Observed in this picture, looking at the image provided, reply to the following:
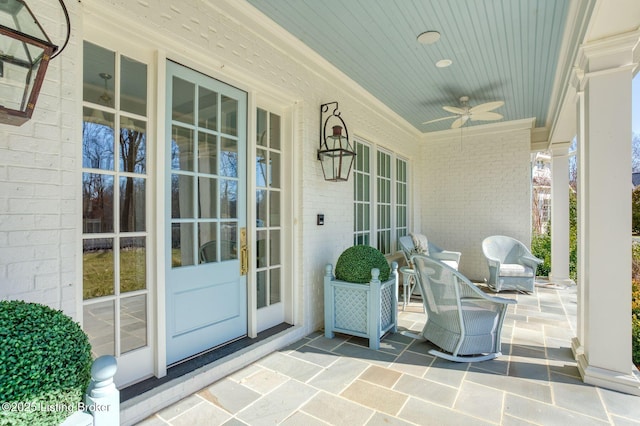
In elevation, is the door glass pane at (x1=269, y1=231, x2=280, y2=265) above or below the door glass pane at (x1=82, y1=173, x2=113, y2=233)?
below

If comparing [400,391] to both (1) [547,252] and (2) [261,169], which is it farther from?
(1) [547,252]

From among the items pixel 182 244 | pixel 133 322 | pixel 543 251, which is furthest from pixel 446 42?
pixel 543 251

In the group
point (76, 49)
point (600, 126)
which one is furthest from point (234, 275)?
point (600, 126)

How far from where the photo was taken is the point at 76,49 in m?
1.75

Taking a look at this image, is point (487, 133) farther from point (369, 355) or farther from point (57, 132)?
point (57, 132)

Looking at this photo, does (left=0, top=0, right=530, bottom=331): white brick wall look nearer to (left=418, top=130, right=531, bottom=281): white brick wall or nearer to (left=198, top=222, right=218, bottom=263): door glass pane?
(left=418, top=130, right=531, bottom=281): white brick wall

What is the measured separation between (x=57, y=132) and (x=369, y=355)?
2.70 metres

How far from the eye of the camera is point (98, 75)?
199cm

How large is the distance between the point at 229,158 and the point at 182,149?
428mm

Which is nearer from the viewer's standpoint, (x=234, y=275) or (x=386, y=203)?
(x=234, y=275)

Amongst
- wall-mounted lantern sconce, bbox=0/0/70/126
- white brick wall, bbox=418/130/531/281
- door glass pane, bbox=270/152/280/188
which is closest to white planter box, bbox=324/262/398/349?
door glass pane, bbox=270/152/280/188

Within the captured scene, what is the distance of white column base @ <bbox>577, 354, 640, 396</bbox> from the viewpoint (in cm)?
228

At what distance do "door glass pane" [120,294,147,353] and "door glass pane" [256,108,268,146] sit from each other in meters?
1.67

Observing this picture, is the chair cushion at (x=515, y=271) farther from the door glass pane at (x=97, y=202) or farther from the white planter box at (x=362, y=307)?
the door glass pane at (x=97, y=202)
